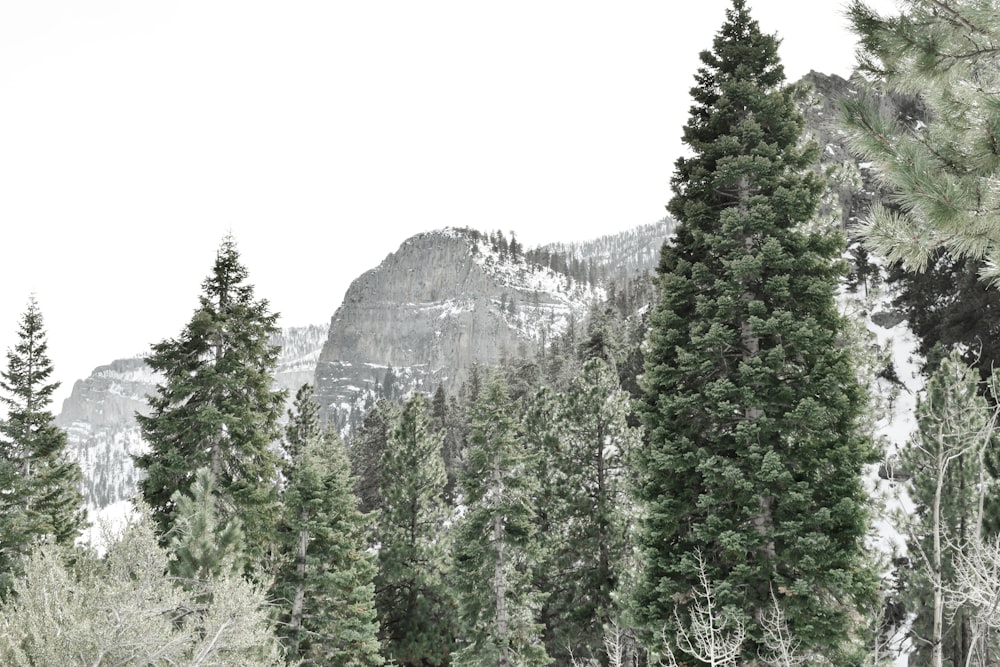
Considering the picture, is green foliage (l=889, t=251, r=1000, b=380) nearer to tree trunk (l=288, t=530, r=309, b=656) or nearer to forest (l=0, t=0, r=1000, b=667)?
forest (l=0, t=0, r=1000, b=667)

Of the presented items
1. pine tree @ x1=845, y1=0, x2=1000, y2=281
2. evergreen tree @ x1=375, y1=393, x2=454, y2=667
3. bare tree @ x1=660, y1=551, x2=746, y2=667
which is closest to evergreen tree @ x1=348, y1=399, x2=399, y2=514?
evergreen tree @ x1=375, y1=393, x2=454, y2=667

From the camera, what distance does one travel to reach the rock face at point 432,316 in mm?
147750

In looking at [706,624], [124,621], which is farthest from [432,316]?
[124,621]

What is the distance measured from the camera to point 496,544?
16984 mm

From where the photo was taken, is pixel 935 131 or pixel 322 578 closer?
pixel 935 131

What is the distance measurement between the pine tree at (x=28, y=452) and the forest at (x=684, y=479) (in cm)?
8

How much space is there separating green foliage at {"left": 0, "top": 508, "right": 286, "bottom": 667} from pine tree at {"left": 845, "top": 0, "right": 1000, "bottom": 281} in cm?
807

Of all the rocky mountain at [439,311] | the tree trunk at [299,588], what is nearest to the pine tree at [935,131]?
the tree trunk at [299,588]

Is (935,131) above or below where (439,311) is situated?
below

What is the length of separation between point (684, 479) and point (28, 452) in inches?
777

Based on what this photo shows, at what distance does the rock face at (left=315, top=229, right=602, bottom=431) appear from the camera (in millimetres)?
147750

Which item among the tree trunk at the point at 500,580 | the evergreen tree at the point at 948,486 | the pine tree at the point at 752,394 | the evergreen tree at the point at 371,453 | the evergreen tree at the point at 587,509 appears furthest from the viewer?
the evergreen tree at the point at 371,453

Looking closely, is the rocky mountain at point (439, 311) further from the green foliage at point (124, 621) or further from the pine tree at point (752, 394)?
the green foliage at point (124, 621)

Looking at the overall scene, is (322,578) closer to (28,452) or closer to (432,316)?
(28,452)
